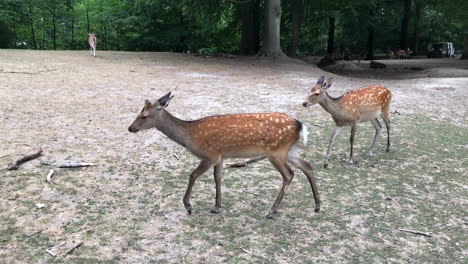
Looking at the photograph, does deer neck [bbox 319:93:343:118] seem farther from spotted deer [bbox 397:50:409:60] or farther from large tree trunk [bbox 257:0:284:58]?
spotted deer [bbox 397:50:409:60]

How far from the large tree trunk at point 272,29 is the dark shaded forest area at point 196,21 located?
4 centimetres

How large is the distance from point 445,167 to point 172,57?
14462 mm

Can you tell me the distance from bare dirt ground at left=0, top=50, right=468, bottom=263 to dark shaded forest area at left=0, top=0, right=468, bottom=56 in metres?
12.9

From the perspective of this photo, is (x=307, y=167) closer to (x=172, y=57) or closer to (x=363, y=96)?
(x=363, y=96)

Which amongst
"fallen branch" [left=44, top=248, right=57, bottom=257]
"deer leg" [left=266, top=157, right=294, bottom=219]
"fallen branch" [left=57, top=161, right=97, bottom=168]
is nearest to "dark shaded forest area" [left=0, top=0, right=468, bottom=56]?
"fallen branch" [left=57, top=161, right=97, bottom=168]

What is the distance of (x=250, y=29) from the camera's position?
23.2 meters

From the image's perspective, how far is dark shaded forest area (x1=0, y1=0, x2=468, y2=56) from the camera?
22047mm

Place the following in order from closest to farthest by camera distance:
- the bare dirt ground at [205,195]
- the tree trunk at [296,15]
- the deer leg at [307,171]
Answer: the bare dirt ground at [205,195]
the deer leg at [307,171]
the tree trunk at [296,15]

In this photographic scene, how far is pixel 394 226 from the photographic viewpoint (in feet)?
13.1

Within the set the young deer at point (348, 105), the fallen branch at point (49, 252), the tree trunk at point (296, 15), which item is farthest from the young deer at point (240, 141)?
the tree trunk at point (296, 15)

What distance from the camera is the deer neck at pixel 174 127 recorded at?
4.18m

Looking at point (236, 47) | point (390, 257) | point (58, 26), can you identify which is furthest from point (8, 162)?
point (58, 26)

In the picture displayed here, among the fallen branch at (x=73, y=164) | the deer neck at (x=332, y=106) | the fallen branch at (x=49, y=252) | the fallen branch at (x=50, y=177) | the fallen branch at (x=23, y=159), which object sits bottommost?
the fallen branch at (x=49, y=252)

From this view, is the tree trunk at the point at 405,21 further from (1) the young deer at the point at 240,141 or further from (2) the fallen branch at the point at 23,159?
(2) the fallen branch at the point at 23,159
